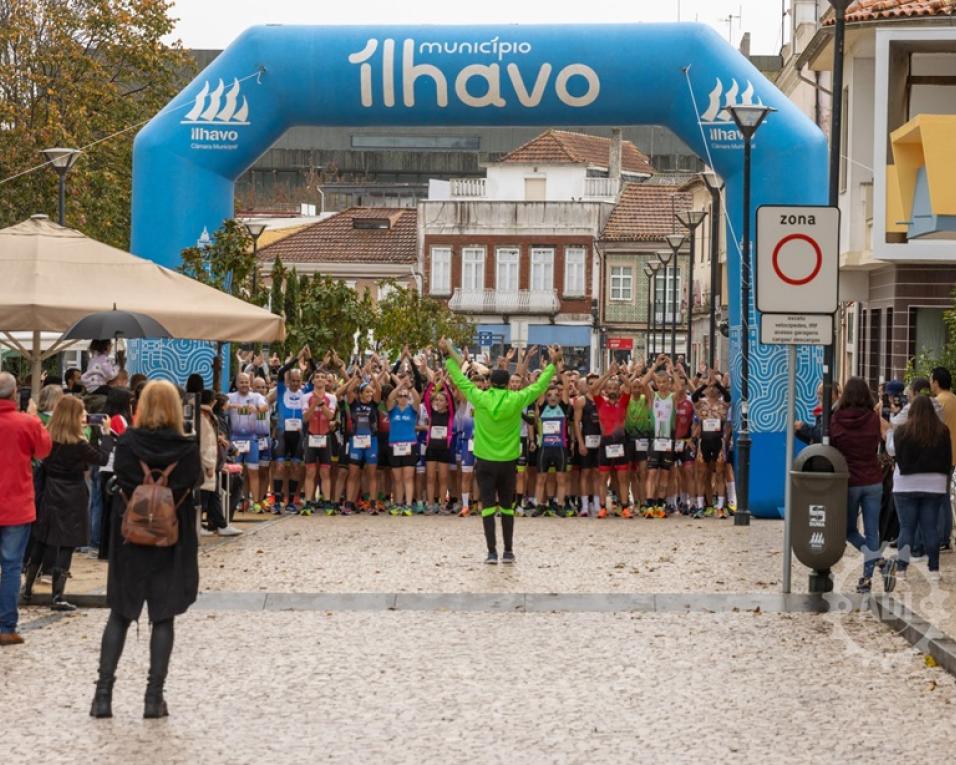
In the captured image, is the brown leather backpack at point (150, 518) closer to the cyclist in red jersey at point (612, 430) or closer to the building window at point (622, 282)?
the cyclist in red jersey at point (612, 430)

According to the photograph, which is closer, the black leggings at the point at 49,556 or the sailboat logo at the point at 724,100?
the black leggings at the point at 49,556

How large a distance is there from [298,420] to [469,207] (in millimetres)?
60975

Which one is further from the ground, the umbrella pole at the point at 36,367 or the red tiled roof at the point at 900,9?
the red tiled roof at the point at 900,9

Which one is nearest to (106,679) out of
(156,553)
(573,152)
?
(156,553)

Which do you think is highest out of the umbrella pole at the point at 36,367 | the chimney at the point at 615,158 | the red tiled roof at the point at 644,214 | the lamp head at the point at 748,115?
the chimney at the point at 615,158

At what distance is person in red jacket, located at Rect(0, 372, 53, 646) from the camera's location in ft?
41.0

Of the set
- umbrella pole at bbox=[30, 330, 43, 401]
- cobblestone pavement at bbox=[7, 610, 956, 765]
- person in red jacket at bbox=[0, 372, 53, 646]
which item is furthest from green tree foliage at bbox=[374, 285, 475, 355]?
person in red jacket at bbox=[0, 372, 53, 646]

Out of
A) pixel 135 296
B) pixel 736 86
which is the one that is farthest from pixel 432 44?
pixel 135 296

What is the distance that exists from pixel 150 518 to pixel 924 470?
25.8 feet

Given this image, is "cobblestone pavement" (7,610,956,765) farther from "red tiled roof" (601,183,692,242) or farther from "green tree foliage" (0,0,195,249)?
"red tiled roof" (601,183,692,242)

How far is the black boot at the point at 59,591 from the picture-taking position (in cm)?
1405

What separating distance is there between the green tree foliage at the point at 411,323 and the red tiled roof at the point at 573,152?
17845 mm

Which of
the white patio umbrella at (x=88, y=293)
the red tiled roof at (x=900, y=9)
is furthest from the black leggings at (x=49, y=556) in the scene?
the red tiled roof at (x=900, y=9)

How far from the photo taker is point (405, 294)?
220ft
